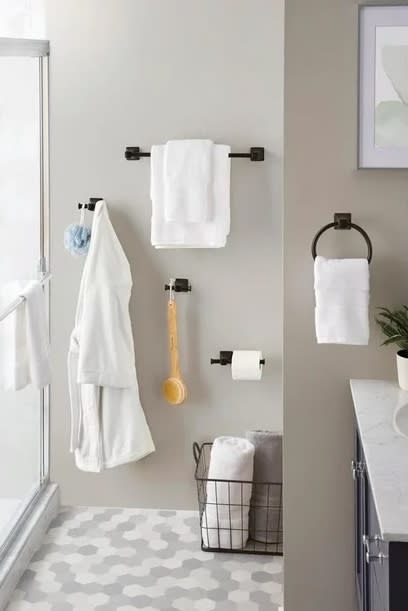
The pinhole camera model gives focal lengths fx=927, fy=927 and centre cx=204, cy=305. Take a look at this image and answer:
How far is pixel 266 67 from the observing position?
11.4 feet

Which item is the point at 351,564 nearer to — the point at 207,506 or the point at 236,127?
the point at 207,506

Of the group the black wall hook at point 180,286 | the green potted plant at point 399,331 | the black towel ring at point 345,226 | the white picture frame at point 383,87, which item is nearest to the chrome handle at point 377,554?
the green potted plant at point 399,331

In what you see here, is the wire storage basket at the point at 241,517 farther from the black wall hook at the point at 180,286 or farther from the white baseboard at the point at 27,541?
the black wall hook at the point at 180,286

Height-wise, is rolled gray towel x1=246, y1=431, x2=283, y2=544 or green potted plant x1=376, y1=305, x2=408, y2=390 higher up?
green potted plant x1=376, y1=305, x2=408, y2=390

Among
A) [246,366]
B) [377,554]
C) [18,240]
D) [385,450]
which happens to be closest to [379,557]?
[377,554]

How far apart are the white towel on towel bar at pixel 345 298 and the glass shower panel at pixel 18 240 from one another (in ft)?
3.65

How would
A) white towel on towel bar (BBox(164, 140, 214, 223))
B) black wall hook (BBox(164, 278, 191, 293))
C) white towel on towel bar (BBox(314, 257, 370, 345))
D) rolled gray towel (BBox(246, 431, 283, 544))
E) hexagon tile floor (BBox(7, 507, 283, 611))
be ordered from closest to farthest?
white towel on towel bar (BBox(314, 257, 370, 345)) → hexagon tile floor (BBox(7, 507, 283, 611)) → white towel on towel bar (BBox(164, 140, 214, 223)) → rolled gray towel (BBox(246, 431, 283, 544)) → black wall hook (BBox(164, 278, 191, 293))

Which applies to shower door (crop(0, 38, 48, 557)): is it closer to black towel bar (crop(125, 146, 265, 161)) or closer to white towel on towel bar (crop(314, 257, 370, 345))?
black towel bar (crop(125, 146, 265, 161))

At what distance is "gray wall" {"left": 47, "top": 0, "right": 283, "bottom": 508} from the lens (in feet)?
11.5

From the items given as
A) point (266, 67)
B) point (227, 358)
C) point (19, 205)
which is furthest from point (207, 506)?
point (266, 67)

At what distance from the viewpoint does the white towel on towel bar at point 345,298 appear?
8.25ft

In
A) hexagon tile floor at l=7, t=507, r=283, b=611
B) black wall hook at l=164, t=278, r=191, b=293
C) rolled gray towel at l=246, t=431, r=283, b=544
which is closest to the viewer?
hexagon tile floor at l=7, t=507, r=283, b=611

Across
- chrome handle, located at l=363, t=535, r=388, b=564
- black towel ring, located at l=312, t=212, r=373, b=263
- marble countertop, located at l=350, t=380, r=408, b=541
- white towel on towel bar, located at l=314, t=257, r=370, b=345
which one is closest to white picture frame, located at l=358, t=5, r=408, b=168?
black towel ring, located at l=312, t=212, r=373, b=263

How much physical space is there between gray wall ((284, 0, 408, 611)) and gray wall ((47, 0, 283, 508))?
0.89 m
